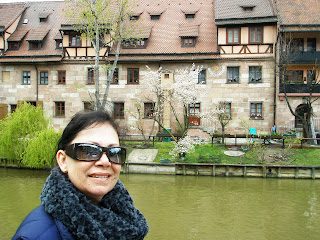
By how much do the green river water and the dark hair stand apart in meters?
7.79

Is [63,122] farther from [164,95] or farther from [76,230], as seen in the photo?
[76,230]

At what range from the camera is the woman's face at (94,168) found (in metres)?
1.84

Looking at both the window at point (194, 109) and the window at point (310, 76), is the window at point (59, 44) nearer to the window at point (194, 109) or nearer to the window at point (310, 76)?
the window at point (194, 109)

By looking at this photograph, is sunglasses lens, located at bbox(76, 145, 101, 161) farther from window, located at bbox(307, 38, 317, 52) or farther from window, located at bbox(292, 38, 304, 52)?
window, located at bbox(307, 38, 317, 52)

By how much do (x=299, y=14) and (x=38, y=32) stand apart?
20.6 meters

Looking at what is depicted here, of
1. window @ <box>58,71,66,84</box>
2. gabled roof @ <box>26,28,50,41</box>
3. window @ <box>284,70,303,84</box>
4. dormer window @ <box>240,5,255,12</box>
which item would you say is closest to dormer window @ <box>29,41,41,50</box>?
gabled roof @ <box>26,28,50,41</box>

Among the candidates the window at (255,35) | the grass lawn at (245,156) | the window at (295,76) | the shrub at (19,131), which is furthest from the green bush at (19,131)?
the window at (295,76)

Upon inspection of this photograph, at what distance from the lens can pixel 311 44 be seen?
76.8ft

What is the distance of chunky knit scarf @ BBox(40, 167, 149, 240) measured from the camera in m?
1.68

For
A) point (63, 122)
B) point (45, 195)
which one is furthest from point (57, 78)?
point (45, 195)

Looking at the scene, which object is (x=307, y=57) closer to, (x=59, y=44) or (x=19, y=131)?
(x=59, y=44)

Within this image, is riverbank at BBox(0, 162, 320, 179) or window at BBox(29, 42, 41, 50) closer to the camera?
riverbank at BBox(0, 162, 320, 179)

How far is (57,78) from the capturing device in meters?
25.4

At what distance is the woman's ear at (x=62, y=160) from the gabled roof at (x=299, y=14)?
76.0ft
